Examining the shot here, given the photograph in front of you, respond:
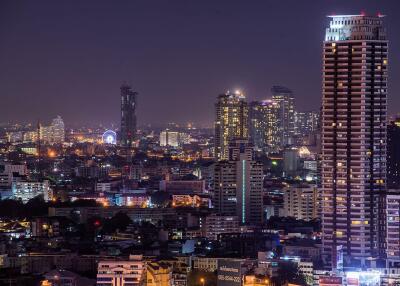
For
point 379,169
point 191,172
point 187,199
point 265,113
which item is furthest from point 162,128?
point 379,169

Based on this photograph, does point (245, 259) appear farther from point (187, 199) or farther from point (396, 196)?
point (187, 199)

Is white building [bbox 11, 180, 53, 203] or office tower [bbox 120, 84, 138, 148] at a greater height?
office tower [bbox 120, 84, 138, 148]

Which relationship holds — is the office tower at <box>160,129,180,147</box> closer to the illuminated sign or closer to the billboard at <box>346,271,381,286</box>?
the illuminated sign

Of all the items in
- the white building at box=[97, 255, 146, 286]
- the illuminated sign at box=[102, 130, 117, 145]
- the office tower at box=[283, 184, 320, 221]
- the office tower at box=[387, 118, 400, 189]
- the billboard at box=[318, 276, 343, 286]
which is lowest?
the billboard at box=[318, 276, 343, 286]

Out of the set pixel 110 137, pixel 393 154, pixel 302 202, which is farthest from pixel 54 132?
pixel 393 154

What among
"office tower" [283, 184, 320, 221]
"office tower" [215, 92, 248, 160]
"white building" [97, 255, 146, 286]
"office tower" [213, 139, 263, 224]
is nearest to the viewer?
"white building" [97, 255, 146, 286]

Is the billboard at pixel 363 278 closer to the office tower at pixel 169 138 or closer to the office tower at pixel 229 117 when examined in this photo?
the office tower at pixel 229 117

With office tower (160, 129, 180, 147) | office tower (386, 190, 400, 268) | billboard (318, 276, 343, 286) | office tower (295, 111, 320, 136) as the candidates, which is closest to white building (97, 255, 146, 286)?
billboard (318, 276, 343, 286)

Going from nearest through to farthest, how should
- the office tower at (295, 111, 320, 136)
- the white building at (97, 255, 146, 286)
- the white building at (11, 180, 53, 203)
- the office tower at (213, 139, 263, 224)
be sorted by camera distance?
1. the white building at (97, 255, 146, 286)
2. the office tower at (213, 139, 263, 224)
3. the white building at (11, 180, 53, 203)
4. the office tower at (295, 111, 320, 136)
